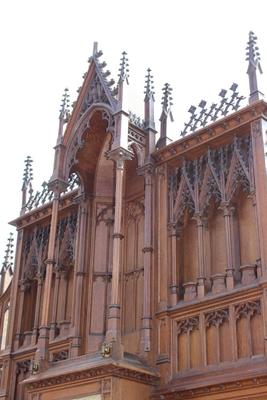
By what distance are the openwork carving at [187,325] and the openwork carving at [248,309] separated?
34.1 inches

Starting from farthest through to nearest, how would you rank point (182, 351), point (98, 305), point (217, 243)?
1. point (98, 305)
2. point (217, 243)
3. point (182, 351)

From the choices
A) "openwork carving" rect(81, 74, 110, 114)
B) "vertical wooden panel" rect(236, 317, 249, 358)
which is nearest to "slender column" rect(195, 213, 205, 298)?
"vertical wooden panel" rect(236, 317, 249, 358)

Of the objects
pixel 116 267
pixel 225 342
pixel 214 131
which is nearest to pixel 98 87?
pixel 214 131

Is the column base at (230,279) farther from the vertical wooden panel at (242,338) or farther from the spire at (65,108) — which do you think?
the spire at (65,108)

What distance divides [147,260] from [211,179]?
1.89m

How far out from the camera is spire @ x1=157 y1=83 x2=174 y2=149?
1342 centimetres

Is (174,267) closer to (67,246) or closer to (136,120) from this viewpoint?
(136,120)

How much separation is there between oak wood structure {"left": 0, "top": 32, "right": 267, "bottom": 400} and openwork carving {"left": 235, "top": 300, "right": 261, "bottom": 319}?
2 cm

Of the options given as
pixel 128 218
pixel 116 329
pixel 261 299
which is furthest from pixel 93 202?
pixel 261 299

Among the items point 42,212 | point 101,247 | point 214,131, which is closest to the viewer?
point 214,131

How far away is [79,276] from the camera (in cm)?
1373

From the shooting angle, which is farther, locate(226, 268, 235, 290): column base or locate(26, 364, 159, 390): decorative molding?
locate(226, 268, 235, 290): column base

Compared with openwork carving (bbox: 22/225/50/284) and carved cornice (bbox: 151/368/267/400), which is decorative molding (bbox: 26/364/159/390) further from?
openwork carving (bbox: 22/225/50/284)

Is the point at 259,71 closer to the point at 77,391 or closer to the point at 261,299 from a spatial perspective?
the point at 261,299
